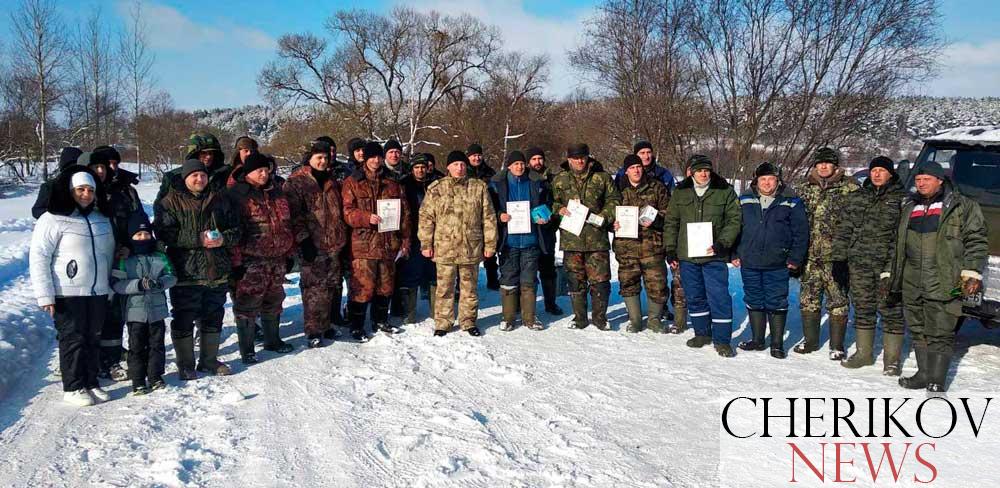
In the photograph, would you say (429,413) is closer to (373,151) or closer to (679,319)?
(373,151)

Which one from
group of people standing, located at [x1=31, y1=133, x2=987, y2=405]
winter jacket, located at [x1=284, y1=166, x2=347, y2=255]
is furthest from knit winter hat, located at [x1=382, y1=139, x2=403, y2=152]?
winter jacket, located at [x1=284, y1=166, x2=347, y2=255]

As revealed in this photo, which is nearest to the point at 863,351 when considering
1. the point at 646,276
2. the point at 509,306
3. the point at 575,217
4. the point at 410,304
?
the point at 646,276

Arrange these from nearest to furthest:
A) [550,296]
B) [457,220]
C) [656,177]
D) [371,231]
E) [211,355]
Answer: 1. [211,355]
2. [371,231]
3. [457,220]
4. [656,177]
5. [550,296]

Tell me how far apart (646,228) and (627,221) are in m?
0.23

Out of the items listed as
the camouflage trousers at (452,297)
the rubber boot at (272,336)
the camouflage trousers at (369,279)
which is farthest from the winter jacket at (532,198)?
the rubber boot at (272,336)

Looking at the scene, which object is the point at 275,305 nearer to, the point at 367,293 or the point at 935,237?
the point at 367,293

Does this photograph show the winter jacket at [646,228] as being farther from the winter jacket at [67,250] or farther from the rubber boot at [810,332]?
the winter jacket at [67,250]

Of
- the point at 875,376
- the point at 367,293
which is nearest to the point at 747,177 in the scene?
the point at 875,376

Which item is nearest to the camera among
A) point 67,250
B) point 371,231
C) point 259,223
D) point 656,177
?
point 67,250

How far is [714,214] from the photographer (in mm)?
6035

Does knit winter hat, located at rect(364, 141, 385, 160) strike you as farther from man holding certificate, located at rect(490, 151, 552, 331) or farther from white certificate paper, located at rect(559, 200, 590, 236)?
white certificate paper, located at rect(559, 200, 590, 236)

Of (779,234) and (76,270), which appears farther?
(779,234)

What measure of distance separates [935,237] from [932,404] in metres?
1.31

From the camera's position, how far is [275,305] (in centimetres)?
579
